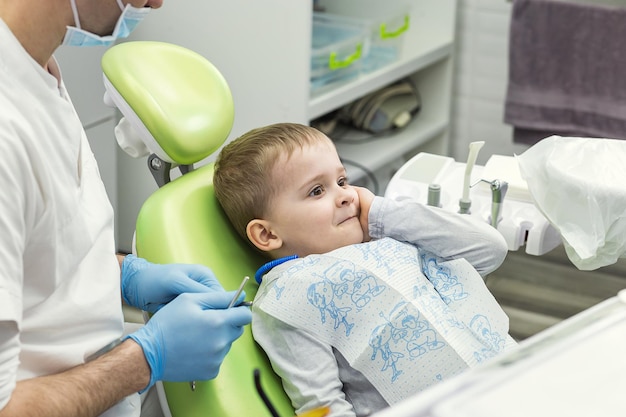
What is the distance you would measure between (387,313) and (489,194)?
0.48 metres

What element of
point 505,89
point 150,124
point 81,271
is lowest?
point 505,89

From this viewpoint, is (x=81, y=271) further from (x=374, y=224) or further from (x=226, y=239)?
(x=374, y=224)

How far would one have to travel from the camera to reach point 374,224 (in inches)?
60.2

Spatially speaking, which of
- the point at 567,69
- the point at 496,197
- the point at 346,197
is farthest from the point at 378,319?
the point at 567,69

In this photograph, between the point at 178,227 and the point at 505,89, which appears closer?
the point at 178,227

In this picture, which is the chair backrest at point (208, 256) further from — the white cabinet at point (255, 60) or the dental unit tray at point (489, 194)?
the white cabinet at point (255, 60)

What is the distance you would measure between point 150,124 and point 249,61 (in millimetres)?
994

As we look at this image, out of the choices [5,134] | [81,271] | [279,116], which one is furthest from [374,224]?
[279,116]

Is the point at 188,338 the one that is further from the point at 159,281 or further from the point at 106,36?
the point at 106,36

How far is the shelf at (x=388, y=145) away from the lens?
2.80m

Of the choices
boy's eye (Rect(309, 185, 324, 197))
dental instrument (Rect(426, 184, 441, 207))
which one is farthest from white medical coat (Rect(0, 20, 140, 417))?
dental instrument (Rect(426, 184, 441, 207))

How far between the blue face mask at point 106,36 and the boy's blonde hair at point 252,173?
1.22ft

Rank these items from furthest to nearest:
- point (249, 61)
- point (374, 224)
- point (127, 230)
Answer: point (127, 230) → point (249, 61) → point (374, 224)

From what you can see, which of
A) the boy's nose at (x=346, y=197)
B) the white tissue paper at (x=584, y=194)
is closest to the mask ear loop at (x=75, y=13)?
the boy's nose at (x=346, y=197)
